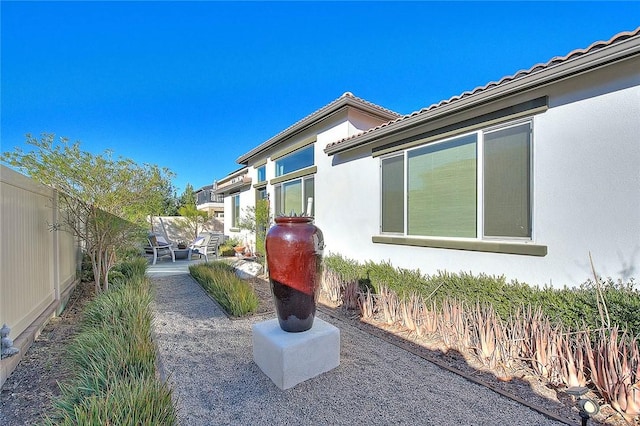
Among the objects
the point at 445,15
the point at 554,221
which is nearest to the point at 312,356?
the point at 554,221

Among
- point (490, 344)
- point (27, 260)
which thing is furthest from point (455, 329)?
point (27, 260)

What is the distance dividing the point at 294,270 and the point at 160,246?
12.4 m

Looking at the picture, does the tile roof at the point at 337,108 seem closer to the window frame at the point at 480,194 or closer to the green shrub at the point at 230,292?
the window frame at the point at 480,194

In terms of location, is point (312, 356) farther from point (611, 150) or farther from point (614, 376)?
point (611, 150)

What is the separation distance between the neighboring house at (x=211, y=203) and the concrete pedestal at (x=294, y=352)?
18.7 metres

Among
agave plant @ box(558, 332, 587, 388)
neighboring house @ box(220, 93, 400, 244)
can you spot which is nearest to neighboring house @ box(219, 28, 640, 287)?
agave plant @ box(558, 332, 587, 388)

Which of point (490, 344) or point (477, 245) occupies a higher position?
point (477, 245)

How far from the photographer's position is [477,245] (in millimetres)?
5023

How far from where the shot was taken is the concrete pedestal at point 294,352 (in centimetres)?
315

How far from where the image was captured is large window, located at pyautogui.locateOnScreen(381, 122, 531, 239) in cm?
462

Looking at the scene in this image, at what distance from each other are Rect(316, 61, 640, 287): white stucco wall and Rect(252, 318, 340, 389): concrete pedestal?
309 centimetres

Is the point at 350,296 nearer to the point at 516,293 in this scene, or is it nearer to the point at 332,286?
the point at 332,286

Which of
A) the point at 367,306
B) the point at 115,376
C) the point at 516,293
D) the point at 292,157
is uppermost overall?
the point at 292,157

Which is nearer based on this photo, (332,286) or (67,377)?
(67,377)
